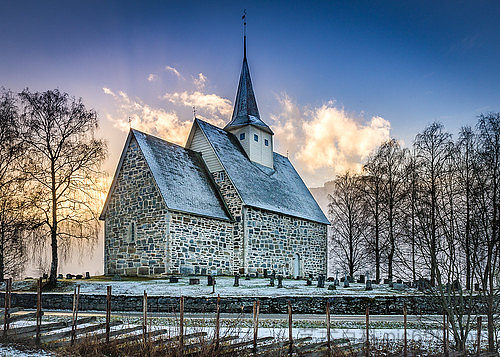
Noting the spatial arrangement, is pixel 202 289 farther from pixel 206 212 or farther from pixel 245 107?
pixel 245 107

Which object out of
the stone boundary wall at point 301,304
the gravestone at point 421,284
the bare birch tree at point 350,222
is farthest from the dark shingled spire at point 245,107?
the gravestone at point 421,284

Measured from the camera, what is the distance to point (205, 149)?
102 feet

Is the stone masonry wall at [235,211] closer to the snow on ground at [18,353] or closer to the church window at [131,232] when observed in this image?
the church window at [131,232]

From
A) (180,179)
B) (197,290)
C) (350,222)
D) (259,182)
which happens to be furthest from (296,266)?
(197,290)

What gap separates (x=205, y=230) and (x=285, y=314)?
11653 mm

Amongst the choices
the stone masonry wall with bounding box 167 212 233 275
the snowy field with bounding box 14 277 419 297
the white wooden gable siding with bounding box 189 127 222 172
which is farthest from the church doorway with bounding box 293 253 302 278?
the snowy field with bounding box 14 277 419 297

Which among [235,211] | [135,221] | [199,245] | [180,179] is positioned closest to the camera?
[135,221]

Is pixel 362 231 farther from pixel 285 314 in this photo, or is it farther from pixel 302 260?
pixel 285 314

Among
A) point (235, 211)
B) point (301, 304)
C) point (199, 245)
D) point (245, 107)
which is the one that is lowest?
point (301, 304)

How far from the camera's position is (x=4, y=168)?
23.4 m

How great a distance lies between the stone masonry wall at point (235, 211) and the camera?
92.1ft

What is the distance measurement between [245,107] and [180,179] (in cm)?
1245

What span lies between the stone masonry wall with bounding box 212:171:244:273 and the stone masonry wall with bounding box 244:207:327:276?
454 mm

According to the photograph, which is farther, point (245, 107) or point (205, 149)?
point (245, 107)
